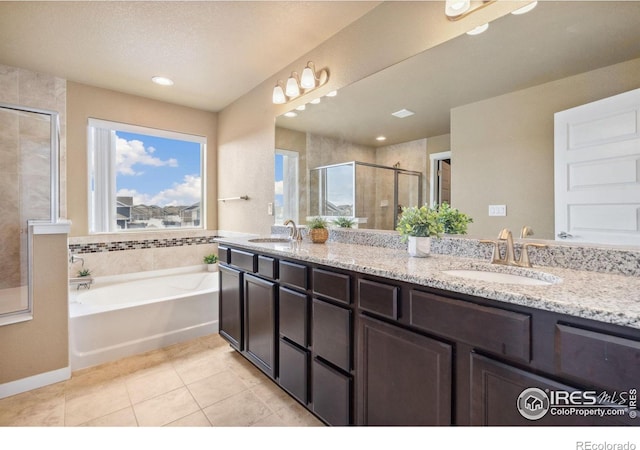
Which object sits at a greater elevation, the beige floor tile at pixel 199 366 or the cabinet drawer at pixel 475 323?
the cabinet drawer at pixel 475 323

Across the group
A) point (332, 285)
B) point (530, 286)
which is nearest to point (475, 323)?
point (530, 286)

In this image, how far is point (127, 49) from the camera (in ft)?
7.61

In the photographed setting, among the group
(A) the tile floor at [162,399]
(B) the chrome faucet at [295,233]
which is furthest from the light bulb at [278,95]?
(A) the tile floor at [162,399]

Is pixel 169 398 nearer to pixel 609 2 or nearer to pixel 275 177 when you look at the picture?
pixel 275 177

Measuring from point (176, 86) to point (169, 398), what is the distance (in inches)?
107

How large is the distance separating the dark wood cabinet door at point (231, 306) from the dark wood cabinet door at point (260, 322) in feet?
0.28

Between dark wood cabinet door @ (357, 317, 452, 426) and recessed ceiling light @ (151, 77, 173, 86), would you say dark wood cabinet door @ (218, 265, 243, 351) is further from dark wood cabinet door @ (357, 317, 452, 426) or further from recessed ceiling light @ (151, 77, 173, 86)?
recessed ceiling light @ (151, 77, 173, 86)

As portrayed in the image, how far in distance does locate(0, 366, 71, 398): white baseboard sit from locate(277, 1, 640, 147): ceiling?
2.55 m

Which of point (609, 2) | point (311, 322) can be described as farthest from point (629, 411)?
point (609, 2)

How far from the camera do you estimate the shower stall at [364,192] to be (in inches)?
72.7

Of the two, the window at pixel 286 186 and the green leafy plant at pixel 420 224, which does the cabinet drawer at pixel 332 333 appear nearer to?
the green leafy plant at pixel 420 224

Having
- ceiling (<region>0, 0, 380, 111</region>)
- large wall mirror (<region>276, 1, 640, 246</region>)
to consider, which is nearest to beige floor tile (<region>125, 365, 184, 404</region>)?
large wall mirror (<region>276, 1, 640, 246</region>)

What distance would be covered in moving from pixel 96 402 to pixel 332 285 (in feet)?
5.39
